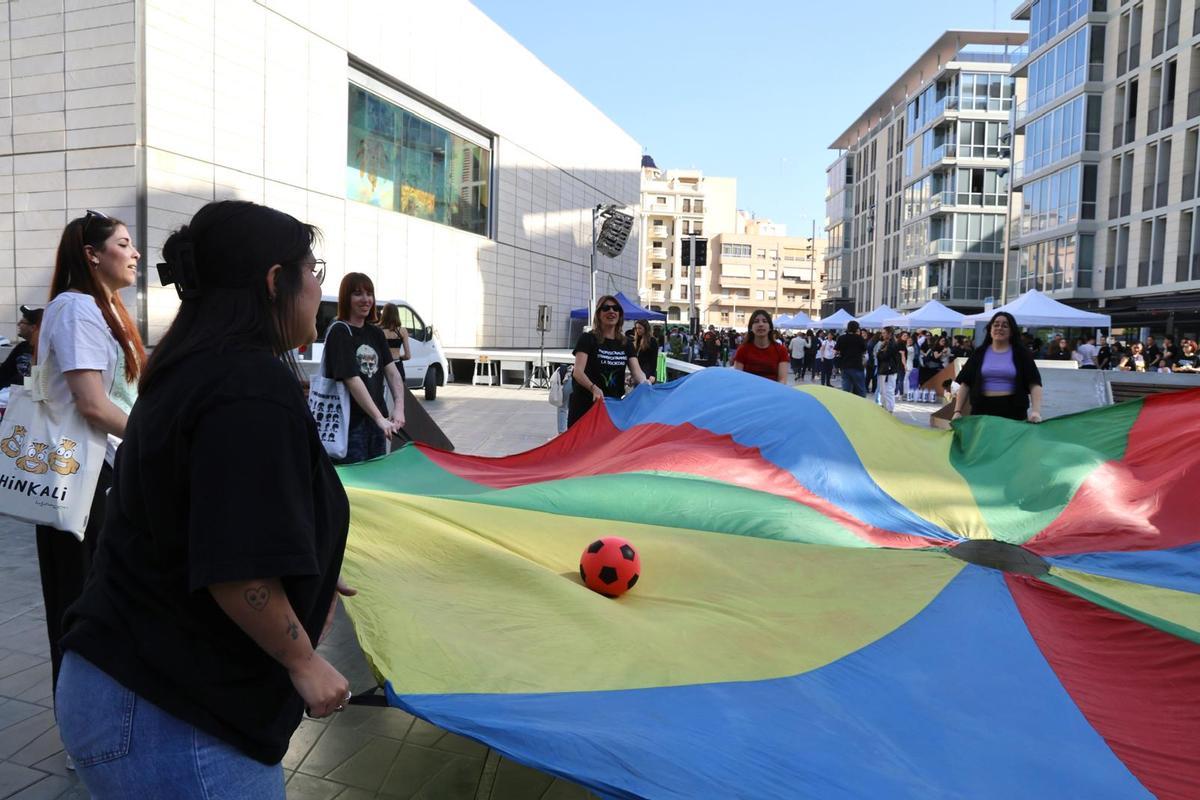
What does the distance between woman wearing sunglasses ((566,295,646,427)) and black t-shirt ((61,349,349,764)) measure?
227 inches

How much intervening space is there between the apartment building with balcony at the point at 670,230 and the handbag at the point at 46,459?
87009 millimetres

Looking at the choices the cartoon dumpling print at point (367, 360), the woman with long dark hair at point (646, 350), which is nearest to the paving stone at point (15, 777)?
the cartoon dumpling print at point (367, 360)

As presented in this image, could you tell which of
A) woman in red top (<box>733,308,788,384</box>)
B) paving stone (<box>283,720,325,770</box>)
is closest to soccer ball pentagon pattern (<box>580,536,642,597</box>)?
paving stone (<box>283,720,325,770</box>)

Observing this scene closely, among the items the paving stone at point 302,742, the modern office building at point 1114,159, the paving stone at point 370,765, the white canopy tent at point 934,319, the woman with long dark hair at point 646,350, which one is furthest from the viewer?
the modern office building at point 1114,159

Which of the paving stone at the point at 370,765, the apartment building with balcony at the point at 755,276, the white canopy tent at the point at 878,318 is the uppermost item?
the apartment building with balcony at the point at 755,276

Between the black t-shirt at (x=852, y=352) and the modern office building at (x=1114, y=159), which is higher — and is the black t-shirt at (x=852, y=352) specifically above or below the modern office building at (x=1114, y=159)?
below

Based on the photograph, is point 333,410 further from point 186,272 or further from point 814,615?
point 186,272

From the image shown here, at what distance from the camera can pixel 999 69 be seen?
59594mm

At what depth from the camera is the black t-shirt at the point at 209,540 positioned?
1390 millimetres

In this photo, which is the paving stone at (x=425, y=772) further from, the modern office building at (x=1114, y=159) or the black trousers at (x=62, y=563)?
the modern office building at (x=1114, y=159)

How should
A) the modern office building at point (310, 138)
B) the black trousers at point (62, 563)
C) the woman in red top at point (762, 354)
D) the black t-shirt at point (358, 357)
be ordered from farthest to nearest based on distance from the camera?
the modern office building at point (310, 138), the woman in red top at point (762, 354), the black t-shirt at point (358, 357), the black trousers at point (62, 563)

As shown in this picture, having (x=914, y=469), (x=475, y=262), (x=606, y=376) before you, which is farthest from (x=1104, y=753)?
(x=475, y=262)

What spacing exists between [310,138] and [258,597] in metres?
21.8

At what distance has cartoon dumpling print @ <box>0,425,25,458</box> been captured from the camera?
3.07m
